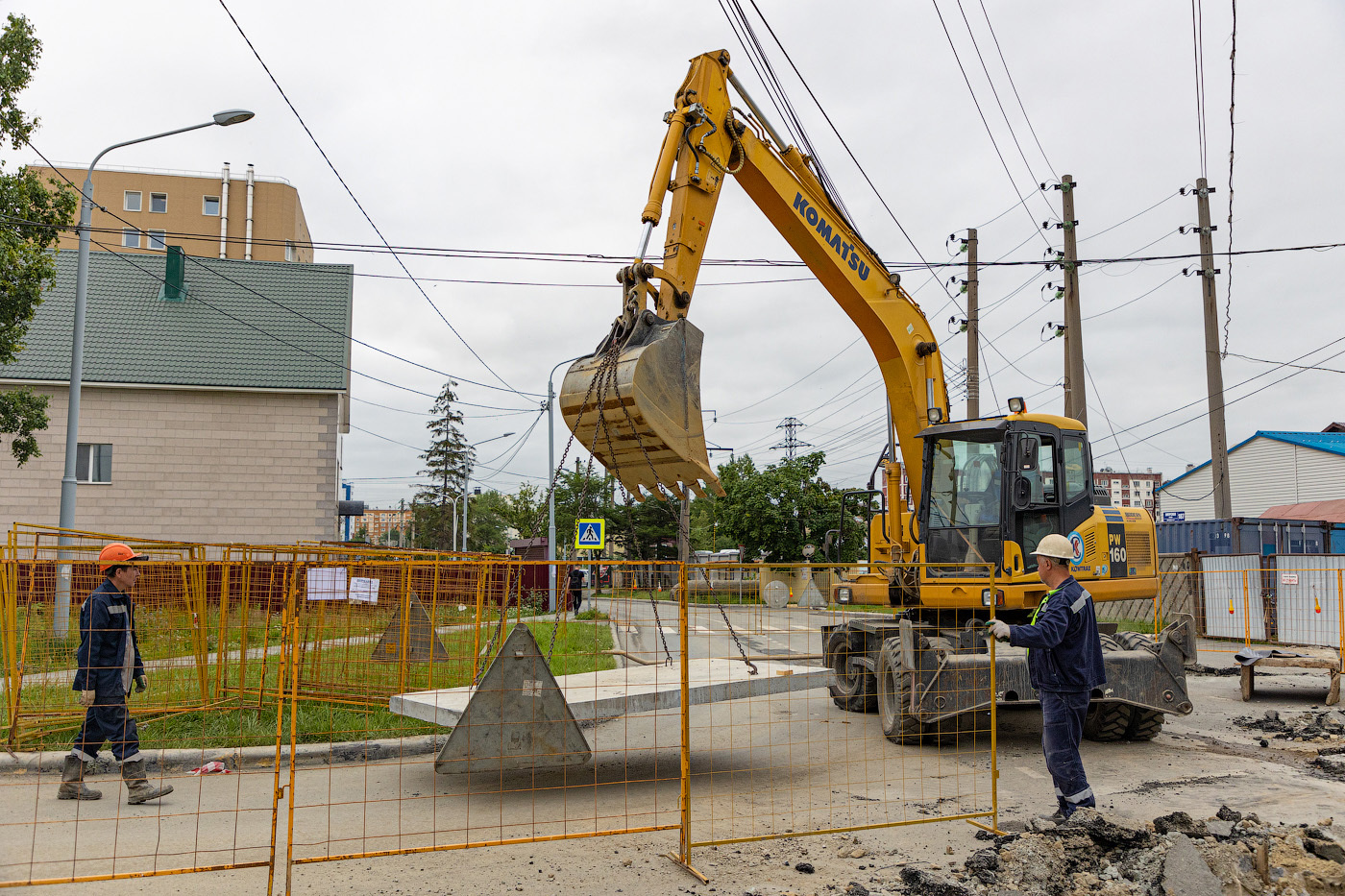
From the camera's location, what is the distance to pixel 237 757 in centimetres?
771

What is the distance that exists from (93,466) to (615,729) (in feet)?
67.9

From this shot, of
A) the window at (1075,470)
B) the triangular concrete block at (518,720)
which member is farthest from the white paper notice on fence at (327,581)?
the window at (1075,470)

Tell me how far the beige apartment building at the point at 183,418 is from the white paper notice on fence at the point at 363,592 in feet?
53.7

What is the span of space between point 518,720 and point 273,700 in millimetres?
4950

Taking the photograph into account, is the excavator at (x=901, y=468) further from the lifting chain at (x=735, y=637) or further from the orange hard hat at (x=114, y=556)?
the orange hard hat at (x=114, y=556)

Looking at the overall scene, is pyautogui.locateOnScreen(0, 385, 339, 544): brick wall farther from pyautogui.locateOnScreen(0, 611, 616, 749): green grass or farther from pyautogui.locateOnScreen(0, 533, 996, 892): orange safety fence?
pyautogui.locateOnScreen(0, 611, 616, 749): green grass

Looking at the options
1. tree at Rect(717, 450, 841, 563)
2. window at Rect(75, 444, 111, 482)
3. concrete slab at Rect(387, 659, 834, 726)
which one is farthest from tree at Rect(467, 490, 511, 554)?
concrete slab at Rect(387, 659, 834, 726)

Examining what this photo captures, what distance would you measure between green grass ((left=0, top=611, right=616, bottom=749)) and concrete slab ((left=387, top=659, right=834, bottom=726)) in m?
0.69

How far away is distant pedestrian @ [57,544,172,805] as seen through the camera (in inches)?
256

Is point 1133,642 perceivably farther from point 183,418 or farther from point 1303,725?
point 183,418

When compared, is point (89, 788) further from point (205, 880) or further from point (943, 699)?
point (943, 699)

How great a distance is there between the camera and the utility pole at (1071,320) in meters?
20.2

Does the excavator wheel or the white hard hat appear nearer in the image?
the white hard hat

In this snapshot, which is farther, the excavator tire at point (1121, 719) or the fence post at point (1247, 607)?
the fence post at point (1247, 607)
